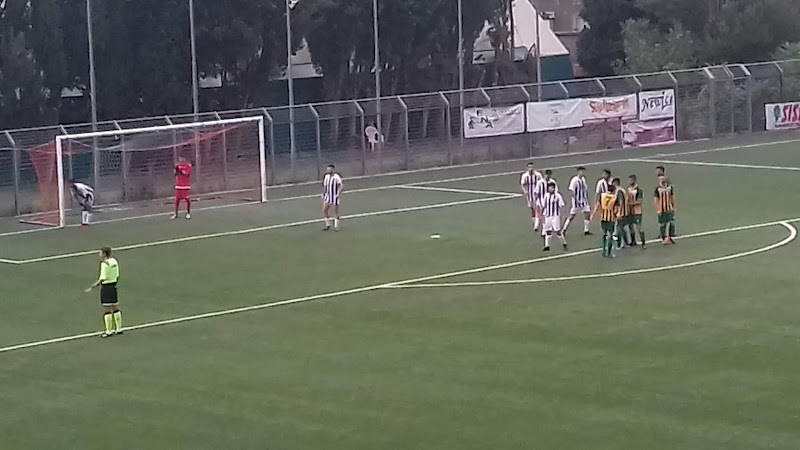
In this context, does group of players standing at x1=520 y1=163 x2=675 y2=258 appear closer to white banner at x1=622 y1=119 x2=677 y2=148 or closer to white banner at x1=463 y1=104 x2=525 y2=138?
white banner at x1=463 y1=104 x2=525 y2=138

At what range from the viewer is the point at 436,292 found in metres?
26.7

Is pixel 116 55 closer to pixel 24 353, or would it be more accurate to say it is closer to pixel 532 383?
pixel 24 353

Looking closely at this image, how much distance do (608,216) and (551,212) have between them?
5.02 feet

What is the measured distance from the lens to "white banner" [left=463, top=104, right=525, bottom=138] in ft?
175

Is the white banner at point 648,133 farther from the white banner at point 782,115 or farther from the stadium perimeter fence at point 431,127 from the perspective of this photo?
the white banner at point 782,115

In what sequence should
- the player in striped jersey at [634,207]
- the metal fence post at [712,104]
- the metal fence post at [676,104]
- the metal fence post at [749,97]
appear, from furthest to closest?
the metal fence post at [749,97] < the metal fence post at [712,104] < the metal fence post at [676,104] < the player in striped jersey at [634,207]

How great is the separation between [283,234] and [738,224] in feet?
34.4

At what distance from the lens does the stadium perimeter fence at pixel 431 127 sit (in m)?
45.8

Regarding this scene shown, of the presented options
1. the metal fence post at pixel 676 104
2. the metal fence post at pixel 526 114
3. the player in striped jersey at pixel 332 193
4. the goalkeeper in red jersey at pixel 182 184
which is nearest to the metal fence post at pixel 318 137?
the metal fence post at pixel 526 114

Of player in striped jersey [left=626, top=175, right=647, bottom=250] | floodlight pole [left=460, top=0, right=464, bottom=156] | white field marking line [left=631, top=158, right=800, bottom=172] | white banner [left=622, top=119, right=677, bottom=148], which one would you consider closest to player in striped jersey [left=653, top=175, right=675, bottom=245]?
Result: player in striped jersey [left=626, top=175, right=647, bottom=250]

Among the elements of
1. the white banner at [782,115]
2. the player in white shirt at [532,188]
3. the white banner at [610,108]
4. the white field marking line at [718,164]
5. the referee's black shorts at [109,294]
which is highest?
the white banner at [610,108]

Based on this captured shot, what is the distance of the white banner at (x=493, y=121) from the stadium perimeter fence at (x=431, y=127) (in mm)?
378

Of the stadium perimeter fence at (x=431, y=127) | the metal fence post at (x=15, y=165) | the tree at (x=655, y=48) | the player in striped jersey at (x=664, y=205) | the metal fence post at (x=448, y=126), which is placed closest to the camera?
the player in striped jersey at (x=664, y=205)

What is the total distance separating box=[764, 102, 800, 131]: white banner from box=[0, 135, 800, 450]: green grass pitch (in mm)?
21857
